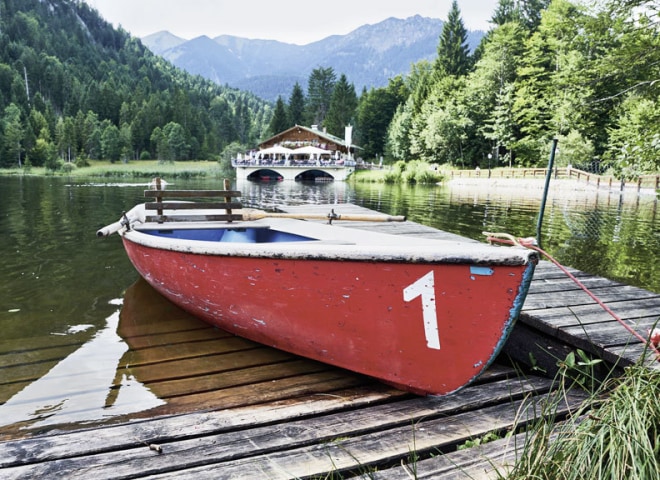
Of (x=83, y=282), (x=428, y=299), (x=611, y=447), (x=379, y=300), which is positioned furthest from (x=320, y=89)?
(x=611, y=447)

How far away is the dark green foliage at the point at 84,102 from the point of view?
256 feet

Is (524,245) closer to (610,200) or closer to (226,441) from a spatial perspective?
(226,441)

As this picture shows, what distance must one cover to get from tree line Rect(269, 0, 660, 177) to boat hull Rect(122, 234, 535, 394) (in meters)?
3.64

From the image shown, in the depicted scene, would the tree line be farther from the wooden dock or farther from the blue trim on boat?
the blue trim on boat

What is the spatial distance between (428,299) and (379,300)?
0.30m

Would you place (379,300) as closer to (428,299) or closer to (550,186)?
(428,299)

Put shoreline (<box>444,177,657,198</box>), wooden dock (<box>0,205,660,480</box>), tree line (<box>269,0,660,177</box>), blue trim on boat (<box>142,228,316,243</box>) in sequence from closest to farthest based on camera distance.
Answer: wooden dock (<box>0,205,660,480</box>)
blue trim on boat (<box>142,228,316,243</box>)
tree line (<box>269,0,660,177</box>)
shoreline (<box>444,177,657,198</box>)

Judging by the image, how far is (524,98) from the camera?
37969mm

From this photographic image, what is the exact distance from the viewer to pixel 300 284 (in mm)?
2900

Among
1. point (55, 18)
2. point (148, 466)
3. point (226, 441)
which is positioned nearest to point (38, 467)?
point (148, 466)

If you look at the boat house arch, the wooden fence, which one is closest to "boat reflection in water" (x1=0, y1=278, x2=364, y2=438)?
the wooden fence

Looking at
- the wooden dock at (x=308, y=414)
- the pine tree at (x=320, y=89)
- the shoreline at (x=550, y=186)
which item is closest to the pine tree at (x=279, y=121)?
the pine tree at (x=320, y=89)

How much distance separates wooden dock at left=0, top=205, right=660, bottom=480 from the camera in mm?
2035

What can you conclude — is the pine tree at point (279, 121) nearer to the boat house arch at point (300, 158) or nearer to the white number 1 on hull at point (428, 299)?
the boat house arch at point (300, 158)
